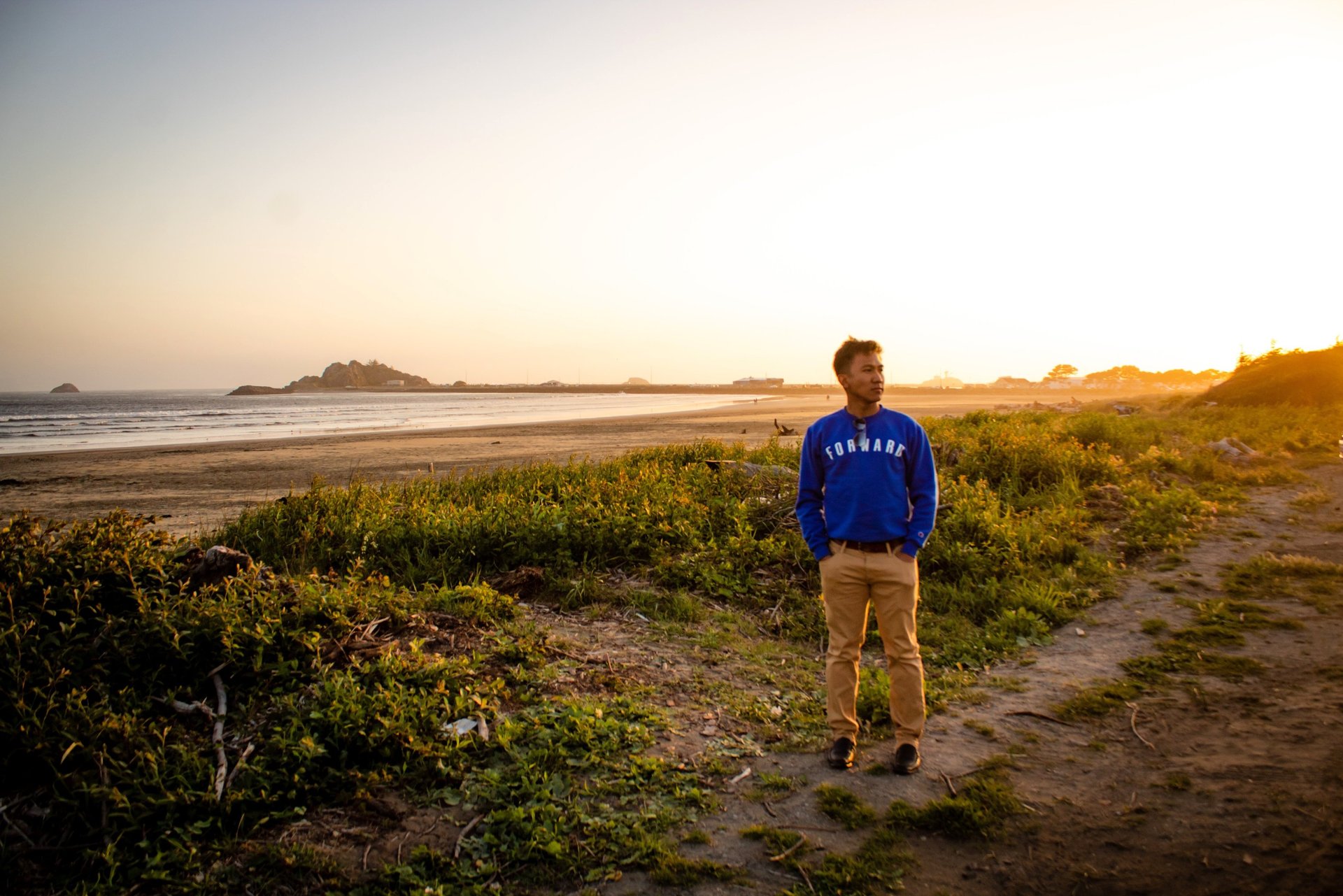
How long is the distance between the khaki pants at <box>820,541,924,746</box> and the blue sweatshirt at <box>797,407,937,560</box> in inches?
5.1

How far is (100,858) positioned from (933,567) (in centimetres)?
709

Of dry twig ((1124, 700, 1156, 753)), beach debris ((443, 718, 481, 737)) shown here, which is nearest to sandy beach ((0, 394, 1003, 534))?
beach debris ((443, 718, 481, 737))

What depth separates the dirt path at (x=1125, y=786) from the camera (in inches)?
115

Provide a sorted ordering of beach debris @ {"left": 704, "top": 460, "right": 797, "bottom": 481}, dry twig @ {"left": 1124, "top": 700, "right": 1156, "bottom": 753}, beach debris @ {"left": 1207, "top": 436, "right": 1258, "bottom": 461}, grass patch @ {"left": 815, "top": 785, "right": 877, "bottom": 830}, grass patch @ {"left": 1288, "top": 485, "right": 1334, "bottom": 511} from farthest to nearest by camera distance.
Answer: beach debris @ {"left": 1207, "top": 436, "right": 1258, "bottom": 461}
beach debris @ {"left": 704, "top": 460, "right": 797, "bottom": 481}
grass patch @ {"left": 1288, "top": 485, "right": 1334, "bottom": 511}
dry twig @ {"left": 1124, "top": 700, "right": 1156, "bottom": 753}
grass patch @ {"left": 815, "top": 785, "right": 877, "bottom": 830}

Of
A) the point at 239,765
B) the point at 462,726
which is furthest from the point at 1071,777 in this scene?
the point at 239,765

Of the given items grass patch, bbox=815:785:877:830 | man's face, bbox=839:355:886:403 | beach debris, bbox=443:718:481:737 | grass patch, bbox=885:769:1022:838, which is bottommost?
grass patch, bbox=815:785:877:830

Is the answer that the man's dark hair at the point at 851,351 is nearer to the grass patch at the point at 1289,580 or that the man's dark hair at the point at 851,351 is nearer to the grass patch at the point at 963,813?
the grass patch at the point at 963,813

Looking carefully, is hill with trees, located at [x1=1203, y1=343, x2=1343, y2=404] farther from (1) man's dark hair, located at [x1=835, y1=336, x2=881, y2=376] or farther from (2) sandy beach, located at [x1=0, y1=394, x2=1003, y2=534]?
(1) man's dark hair, located at [x1=835, y1=336, x2=881, y2=376]

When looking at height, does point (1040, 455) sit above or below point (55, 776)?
above

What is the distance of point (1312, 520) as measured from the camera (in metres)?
9.13

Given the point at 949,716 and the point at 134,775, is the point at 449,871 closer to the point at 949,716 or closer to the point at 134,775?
the point at 134,775

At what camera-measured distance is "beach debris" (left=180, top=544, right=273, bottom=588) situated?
16.7 ft

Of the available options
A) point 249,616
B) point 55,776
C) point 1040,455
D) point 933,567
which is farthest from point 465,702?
point 1040,455

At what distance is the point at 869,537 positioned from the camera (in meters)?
3.89
